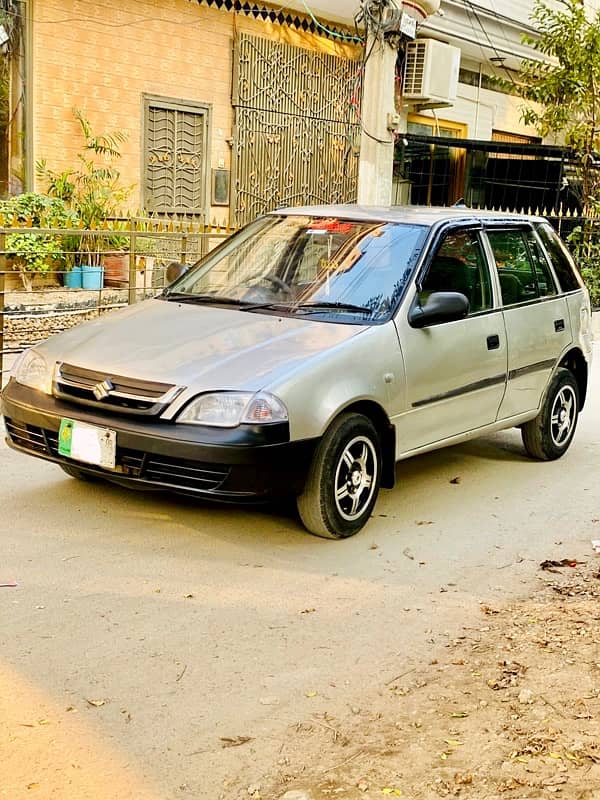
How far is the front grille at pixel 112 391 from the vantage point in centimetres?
502

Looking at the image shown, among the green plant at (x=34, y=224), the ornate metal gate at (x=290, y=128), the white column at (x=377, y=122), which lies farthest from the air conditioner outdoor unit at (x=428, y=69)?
the green plant at (x=34, y=224)

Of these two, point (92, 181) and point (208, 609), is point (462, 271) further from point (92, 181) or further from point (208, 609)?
point (92, 181)

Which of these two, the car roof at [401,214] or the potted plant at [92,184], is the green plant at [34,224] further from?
the car roof at [401,214]

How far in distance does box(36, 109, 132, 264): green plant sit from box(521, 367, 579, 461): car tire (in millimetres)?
6369

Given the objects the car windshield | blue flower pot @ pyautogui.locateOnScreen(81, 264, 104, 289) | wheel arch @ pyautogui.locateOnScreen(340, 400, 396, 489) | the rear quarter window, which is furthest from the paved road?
blue flower pot @ pyautogui.locateOnScreen(81, 264, 104, 289)

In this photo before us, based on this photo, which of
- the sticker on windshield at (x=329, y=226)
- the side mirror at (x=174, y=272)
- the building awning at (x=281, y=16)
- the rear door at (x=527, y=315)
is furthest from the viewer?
the building awning at (x=281, y=16)

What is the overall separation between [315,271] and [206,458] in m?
1.67

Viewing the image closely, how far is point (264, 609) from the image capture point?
178 inches

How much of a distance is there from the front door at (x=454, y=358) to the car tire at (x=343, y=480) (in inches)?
11.6

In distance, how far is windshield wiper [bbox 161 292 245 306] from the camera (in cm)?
610

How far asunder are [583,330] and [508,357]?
128 centimetres

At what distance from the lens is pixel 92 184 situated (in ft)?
42.1

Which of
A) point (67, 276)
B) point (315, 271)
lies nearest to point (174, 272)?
point (315, 271)

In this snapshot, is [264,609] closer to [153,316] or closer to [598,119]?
[153,316]
